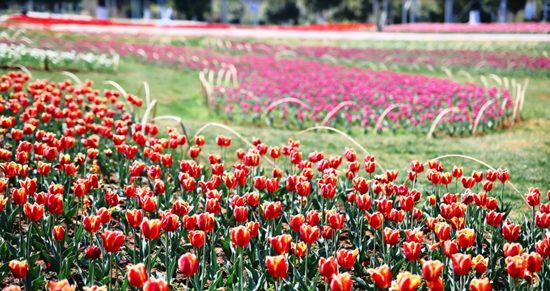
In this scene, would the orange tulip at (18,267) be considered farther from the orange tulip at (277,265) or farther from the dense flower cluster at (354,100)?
the dense flower cluster at (354,100)

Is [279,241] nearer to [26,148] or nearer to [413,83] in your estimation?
[26,148]

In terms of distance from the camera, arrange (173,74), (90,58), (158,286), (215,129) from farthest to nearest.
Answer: (173,74) → (90,58) → (215,129) → (158,286)

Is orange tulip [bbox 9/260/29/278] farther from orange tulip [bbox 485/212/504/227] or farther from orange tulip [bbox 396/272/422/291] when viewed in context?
orange tulip [bbox 485/212/504/227]

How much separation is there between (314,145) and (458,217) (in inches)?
207

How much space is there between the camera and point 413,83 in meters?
13.2

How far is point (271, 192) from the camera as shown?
3.73 metres

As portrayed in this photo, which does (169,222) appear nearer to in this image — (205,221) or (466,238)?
(205,221)

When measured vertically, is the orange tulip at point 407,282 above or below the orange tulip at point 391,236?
above

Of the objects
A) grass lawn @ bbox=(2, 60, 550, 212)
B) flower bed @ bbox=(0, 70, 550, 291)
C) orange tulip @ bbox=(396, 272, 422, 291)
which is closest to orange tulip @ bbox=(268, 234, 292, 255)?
flower bed @ bbox=(0, 70, 550, 291)

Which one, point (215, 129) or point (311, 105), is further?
point (311, 105)

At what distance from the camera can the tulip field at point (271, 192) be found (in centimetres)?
279

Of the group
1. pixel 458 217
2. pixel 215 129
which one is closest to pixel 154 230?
pixel 458 217

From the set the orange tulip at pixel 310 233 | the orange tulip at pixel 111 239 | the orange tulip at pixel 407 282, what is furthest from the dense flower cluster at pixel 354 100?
the orange tulip at pixel 407 282

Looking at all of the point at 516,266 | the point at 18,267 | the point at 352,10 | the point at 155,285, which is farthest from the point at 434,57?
the point at 352,10
